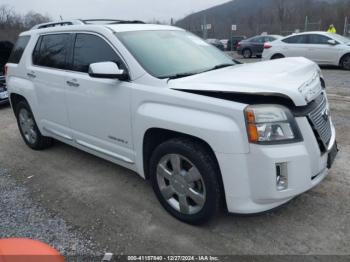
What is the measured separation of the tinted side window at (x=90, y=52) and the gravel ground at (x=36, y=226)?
1584mm

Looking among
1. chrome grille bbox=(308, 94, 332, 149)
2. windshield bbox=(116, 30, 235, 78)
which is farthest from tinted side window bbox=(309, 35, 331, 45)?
chrome grille bbox=(308, 94, 332, 149)

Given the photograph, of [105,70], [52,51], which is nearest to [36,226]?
[105,70]

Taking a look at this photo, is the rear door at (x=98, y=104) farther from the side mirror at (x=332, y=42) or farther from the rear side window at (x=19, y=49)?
the side mirror at (x=332, y=42)

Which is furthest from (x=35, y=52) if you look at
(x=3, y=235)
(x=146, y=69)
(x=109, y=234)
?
(x=109, y=234)

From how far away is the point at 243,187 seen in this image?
2678mm

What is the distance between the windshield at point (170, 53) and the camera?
3.37 m

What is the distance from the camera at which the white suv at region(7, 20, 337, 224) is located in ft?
8.53

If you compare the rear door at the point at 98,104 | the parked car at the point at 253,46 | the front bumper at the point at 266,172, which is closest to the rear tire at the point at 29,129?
the rear door at the point at 98,104

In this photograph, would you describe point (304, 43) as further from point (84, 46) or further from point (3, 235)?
point (3, 235)

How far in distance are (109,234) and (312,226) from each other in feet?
5.89

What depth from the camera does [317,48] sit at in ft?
42.8

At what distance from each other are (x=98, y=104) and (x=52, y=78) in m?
1.06

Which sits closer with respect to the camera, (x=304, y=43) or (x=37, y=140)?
(x=37, y=140)

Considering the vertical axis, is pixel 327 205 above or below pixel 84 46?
below
